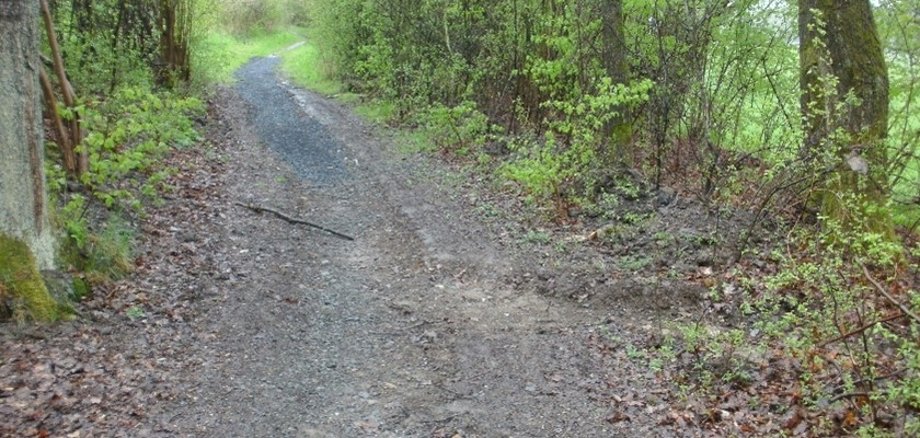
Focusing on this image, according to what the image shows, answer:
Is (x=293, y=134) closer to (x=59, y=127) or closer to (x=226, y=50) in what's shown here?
(x=59, y=127)

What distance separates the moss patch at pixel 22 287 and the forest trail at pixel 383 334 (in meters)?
1.22

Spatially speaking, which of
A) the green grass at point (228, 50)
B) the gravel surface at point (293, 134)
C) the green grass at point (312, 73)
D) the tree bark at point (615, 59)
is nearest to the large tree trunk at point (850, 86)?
the tree bark at point (615, 59)

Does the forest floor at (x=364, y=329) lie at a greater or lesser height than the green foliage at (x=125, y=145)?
lesser

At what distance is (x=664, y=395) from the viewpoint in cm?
511

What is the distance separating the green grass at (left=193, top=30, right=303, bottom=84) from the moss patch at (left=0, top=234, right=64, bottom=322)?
14.0 m

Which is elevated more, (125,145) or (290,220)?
(125,145)

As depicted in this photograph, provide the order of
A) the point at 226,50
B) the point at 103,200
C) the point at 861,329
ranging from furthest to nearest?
the point at 226,50 < the point at 103,200 < the point at 861,329

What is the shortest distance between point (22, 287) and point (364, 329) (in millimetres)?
2848

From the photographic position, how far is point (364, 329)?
20.8ft

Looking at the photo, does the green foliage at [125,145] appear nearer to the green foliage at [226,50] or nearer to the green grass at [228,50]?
the green foliage at [226,50]

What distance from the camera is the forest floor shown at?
4.79 metres

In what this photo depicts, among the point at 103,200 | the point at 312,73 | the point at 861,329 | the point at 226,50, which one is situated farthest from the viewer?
the point at 226,50

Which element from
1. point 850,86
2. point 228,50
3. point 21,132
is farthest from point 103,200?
point 228,50

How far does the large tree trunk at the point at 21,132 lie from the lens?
5.23 meters
